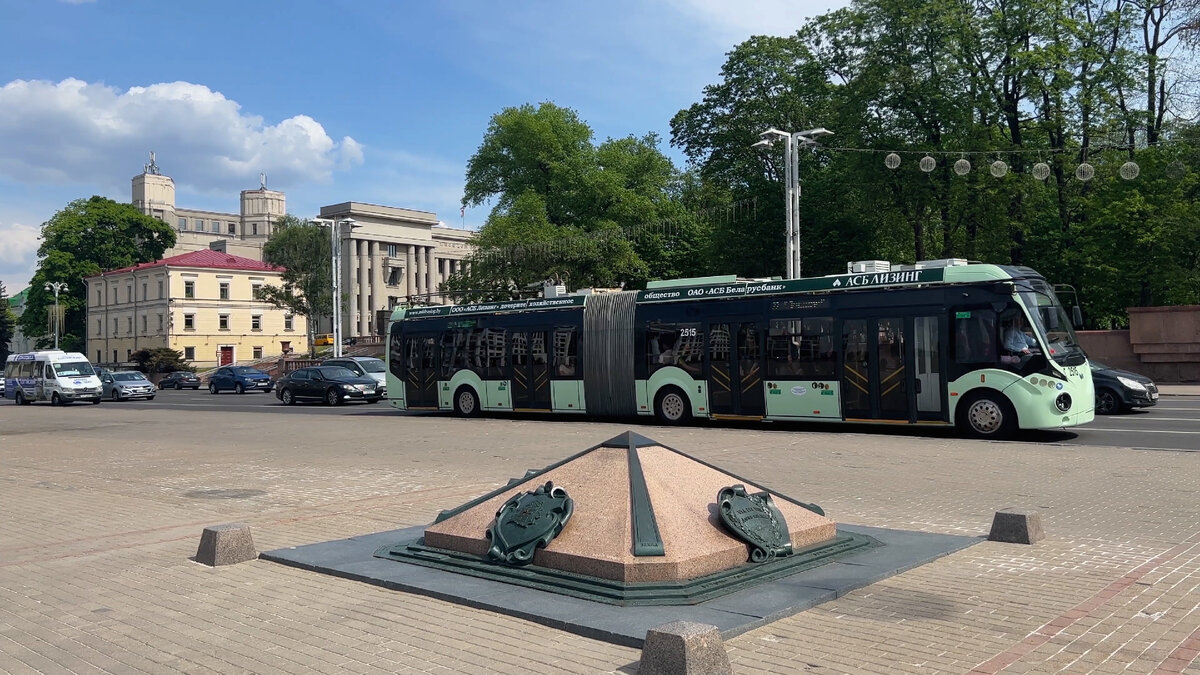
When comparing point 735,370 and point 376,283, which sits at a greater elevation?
point 376,283

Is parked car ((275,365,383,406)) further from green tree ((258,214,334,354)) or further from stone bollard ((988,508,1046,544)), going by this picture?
stone bollard ((988,508,1046,544))

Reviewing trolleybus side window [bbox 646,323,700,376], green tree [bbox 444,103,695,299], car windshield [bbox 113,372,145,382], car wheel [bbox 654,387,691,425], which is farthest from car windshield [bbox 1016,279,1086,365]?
car windshield [bbox 113,372,145,382]

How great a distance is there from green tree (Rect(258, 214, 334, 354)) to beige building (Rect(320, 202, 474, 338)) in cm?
3606

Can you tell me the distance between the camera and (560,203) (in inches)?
2534

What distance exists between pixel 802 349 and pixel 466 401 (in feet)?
35.0

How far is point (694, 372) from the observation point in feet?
75.3

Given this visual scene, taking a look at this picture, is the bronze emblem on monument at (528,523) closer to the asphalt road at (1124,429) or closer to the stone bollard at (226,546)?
the stone bollard at (226,546)

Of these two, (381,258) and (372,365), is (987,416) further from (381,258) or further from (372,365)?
(381,258)

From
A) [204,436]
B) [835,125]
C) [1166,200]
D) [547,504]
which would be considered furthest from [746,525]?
[835,125]

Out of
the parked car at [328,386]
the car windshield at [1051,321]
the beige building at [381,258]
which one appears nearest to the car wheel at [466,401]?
the parked car at [328,386]

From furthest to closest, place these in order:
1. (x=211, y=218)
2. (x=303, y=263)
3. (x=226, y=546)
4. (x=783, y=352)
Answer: (x=211, y=218) → (x=303, y=263) → (x=783, y=352) → (x=226, y=546)

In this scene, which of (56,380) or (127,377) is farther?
(127,377)

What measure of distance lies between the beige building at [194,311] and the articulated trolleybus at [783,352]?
65019 millimetres

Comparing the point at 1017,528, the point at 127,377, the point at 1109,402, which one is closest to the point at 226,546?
the point at 1017,528
